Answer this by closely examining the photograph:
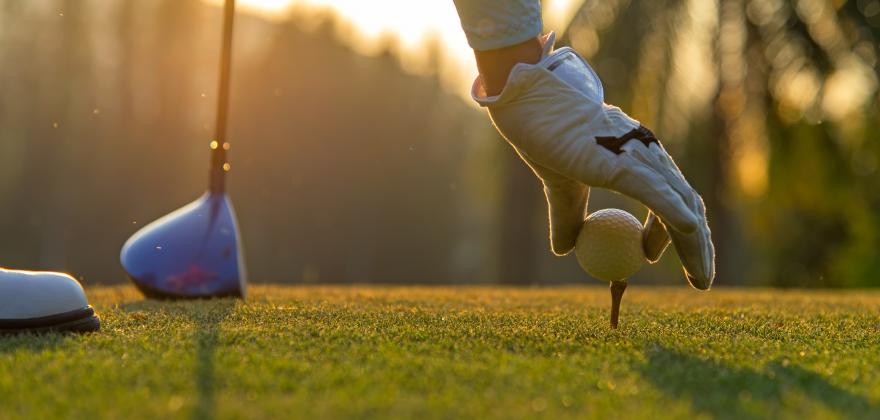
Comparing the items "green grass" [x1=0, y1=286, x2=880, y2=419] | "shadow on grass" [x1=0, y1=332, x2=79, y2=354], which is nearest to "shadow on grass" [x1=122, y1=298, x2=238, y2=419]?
"green grass" [x1=0, y1=286, x2=880, y2=419]

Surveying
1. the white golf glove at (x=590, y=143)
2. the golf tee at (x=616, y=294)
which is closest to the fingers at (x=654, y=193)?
the white golf glove at (x=590, y=143)

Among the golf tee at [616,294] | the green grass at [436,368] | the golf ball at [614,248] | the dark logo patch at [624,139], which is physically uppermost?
the dark logo patch at [624,139]

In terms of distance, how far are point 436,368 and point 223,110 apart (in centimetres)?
261

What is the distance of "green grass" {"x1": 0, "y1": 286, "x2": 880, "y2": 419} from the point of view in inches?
51.5

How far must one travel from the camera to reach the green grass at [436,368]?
1.31 m

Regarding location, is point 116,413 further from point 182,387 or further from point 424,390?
point 424,390

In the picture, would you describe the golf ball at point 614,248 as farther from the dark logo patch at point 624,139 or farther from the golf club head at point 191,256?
the golf club head at point 191,256

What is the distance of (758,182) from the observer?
12094 mm

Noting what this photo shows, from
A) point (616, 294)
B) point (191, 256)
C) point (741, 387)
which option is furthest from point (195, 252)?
point (741, 387)

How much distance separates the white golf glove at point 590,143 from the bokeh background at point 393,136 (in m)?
2.27

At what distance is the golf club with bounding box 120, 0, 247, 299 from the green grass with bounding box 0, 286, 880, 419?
2.56 feet

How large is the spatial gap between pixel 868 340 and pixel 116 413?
182 centimetres

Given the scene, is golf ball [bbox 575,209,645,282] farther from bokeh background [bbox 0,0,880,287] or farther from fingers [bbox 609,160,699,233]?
bokeh background [bbox 0,0,880,287]

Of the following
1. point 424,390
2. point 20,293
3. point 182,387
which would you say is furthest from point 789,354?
point 20,293
